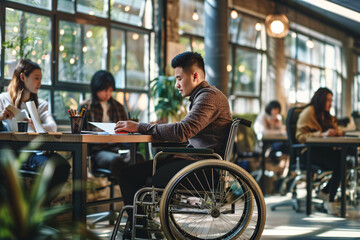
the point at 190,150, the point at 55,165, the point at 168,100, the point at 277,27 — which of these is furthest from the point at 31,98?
the point at 277,27

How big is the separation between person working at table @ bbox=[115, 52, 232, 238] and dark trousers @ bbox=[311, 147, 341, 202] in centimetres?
218

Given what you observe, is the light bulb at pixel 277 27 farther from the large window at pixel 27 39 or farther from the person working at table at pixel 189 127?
the person working at table at pixel 189 127

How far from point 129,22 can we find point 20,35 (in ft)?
5.97

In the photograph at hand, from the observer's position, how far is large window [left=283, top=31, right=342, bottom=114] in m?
10.3

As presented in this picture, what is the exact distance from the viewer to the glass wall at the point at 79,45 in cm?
425

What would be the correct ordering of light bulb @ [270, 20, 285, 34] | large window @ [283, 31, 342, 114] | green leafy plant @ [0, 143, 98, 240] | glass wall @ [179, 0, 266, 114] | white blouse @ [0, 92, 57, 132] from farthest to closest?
large window @ [283, 31, 342, 114]
glass wall @ [179, 0, 266, 114]
light bulb @ [270, 20, 285, 34]
white blouse @ [0, 92, 57, 132]
green leafy plant @ [0, 143, 98, 240]

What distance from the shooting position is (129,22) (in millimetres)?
5754

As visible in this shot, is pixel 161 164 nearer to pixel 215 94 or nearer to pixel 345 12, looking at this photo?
pixel 215 94

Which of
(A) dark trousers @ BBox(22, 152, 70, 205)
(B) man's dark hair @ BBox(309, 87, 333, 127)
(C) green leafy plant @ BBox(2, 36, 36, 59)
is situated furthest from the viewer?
(B) man's dark hair @ BBox(309, 87, 333, 127)

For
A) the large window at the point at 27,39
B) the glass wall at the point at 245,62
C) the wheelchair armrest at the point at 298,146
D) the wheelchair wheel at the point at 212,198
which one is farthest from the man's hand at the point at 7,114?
the glass wall at the point at 245,62

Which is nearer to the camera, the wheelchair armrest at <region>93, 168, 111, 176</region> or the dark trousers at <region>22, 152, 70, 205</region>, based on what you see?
the dark trousers at <region>22, 152, 70, 205</region>

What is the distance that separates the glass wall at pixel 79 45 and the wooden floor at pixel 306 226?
179 centimetres

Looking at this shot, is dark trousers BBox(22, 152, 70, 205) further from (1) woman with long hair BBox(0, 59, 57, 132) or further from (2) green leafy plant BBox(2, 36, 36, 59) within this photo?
(2) green leafy plant BBox(2, 36, 36, 59)

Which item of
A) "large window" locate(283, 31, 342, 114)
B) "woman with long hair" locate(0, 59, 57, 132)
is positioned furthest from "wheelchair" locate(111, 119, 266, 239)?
"large window" locate(283, 31, 342, 114)
